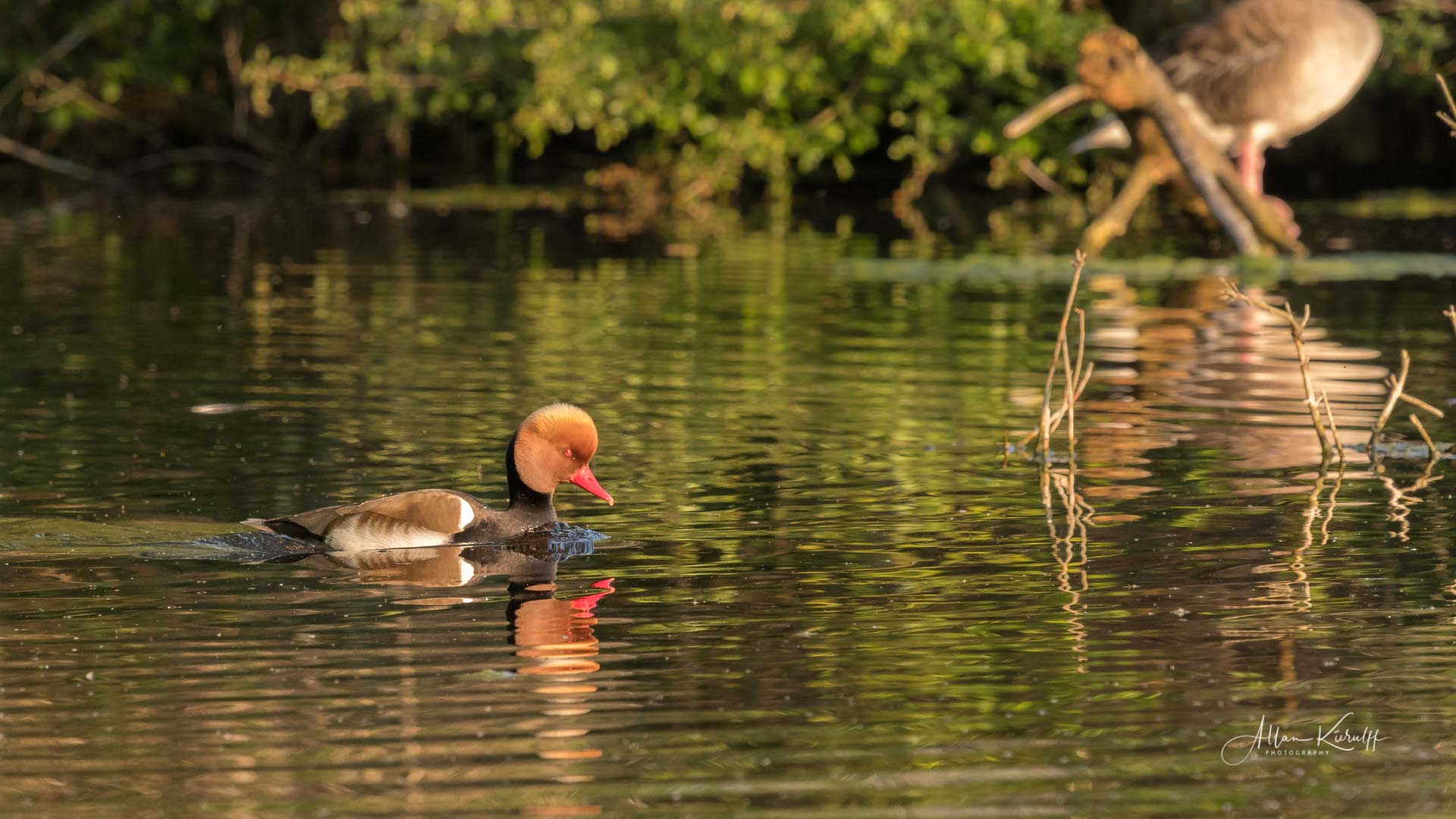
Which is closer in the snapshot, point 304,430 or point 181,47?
point 304,430

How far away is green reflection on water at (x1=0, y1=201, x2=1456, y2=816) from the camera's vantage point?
670cm

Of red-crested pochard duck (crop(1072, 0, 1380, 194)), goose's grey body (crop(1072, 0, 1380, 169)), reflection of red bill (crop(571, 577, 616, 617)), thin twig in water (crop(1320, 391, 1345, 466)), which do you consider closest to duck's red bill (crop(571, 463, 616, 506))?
reflection of red bill (crop(571, 577, 616, 617))

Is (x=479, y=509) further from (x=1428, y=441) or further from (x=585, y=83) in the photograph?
(x=585, y=83)

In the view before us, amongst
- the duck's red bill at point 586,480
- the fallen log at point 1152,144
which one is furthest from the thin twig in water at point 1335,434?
the fallen log at point 1152,144

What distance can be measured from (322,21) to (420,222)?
883 centimetres

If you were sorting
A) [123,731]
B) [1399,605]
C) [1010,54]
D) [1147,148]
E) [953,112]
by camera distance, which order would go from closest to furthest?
1. [123,731]
2. [1399,605]
3. [1147,148]
4. [1010,54]
5. [953,112]

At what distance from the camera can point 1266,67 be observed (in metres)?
25.3

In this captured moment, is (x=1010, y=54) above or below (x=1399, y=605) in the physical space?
above

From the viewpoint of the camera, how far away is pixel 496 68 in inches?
1405

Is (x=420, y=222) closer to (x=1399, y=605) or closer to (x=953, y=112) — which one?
(x=953, y=112)

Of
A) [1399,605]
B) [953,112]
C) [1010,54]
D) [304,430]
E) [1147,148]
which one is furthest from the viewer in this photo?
[953,112]

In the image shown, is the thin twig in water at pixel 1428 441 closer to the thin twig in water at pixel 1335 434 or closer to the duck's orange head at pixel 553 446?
the thin twig in water at pixel 1335 434

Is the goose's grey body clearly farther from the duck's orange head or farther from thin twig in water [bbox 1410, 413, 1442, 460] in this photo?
the duck's orange head

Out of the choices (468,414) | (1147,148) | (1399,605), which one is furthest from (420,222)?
→ (1399,605)
